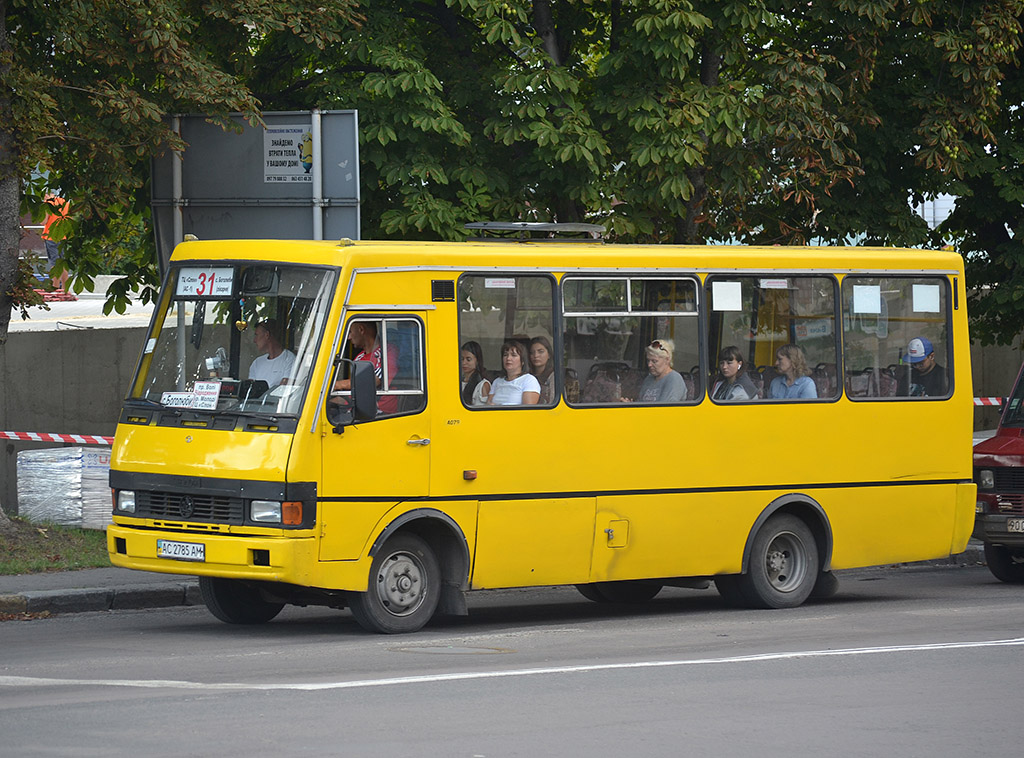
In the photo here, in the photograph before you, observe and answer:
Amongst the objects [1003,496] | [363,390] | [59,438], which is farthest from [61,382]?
[1003,496]

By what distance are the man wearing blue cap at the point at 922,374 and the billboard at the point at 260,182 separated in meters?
5.43

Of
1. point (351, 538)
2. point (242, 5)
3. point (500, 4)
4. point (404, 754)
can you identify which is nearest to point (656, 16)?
point (500, 4)

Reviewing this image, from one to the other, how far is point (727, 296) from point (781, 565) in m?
2.22

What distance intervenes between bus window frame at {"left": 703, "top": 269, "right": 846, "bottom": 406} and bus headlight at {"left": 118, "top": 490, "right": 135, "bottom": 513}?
4.46 metres

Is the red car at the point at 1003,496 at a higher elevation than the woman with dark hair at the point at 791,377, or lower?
lower

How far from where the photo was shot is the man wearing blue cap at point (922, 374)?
14.6 metres

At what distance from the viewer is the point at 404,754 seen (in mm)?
7465

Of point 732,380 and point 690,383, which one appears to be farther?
point 732,380

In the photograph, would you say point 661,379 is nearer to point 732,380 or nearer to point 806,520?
point 732,380

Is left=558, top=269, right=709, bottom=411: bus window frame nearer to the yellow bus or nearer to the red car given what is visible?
the yellow bus

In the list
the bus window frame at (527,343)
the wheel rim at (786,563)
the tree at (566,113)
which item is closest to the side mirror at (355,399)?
the bus window frame at (527,343)

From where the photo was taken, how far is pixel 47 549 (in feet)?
51.2

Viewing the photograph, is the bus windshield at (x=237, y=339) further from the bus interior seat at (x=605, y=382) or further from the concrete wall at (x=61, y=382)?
the concrete wall at (x=61, y=382)

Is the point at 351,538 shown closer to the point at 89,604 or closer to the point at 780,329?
the point at 89,604
